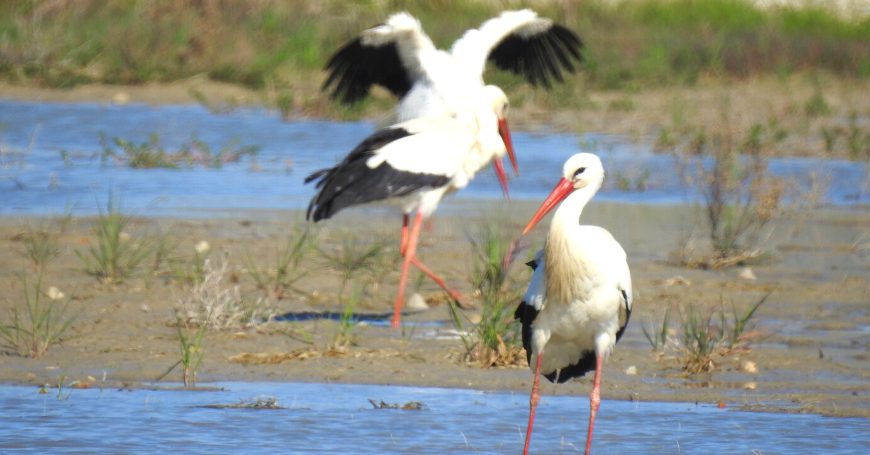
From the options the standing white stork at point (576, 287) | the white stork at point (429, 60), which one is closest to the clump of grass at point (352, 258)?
the white stork at point (429, 60)

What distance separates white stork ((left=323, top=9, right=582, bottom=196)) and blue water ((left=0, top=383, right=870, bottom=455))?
303 cm

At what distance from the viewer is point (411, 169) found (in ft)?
25.7

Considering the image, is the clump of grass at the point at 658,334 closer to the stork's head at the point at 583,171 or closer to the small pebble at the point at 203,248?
the stork's head at the point at 583,171

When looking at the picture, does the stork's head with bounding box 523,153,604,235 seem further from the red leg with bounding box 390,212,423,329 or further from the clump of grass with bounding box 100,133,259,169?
the clump of grass with bounding box 100,133,259,169

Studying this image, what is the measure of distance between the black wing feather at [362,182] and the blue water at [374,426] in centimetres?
168

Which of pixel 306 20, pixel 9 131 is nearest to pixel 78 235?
pixel 9 131

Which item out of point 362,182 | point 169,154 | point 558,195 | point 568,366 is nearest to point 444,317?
point 362,182

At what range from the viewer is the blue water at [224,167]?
35.1 feet

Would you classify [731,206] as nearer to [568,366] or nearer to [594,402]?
[568,366]

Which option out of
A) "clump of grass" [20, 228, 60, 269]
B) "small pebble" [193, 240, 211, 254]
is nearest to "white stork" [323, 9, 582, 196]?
"small pebble" [193, 240, 211, 254]

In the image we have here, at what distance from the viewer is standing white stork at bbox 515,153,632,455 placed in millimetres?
5469

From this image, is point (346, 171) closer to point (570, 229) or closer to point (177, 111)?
point (570, 229)

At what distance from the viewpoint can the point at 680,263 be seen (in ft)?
28.6

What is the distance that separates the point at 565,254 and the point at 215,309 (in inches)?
72.0
